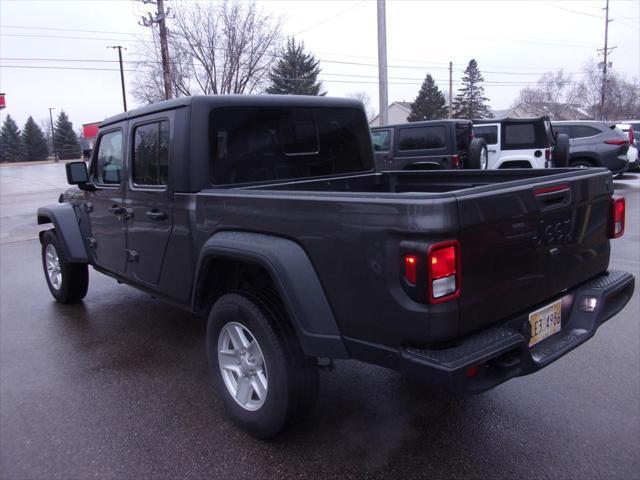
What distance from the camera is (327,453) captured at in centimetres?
285

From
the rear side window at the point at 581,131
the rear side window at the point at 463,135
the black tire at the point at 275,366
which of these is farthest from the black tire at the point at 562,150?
the black tire at the point at 275,366

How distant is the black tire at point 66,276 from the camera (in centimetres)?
534

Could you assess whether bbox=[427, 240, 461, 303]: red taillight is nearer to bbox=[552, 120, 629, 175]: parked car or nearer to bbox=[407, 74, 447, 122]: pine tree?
bbox=[552, 120, 629, 175]: parked car

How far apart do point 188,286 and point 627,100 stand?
7718 cm

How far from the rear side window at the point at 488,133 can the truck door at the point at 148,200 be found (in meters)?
10.6

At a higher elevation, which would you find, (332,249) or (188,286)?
(332,249)

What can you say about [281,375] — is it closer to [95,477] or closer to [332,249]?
[332,249]

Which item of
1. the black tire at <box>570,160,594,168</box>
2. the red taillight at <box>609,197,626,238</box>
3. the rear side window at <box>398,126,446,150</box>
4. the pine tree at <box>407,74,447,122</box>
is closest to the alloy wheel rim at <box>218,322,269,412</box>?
the red taillight at <box>609,197,626,238</box>

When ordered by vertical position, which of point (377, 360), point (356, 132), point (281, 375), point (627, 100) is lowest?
point (281, 375)

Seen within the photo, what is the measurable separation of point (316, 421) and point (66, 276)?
11.4ft

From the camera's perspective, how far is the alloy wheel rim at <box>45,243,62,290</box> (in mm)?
5609

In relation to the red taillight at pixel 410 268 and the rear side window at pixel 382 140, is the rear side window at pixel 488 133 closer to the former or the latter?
the rear side window at pixel 382 140

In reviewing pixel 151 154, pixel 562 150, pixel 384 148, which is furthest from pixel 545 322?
pixel 562 150

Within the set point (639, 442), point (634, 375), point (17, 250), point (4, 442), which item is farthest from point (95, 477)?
point (17, 250)
